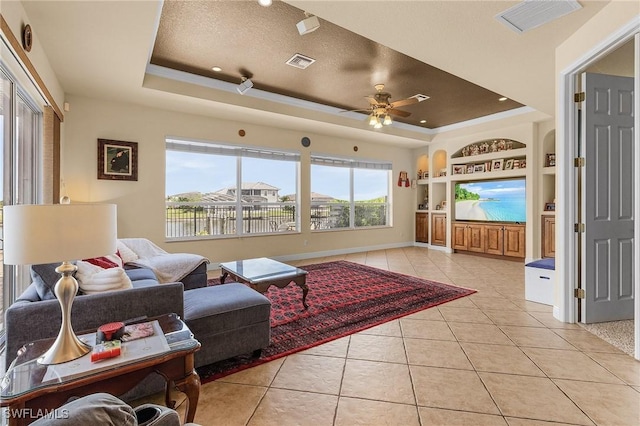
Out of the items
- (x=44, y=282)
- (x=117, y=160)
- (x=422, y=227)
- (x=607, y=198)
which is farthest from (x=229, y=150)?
(x=422, y=227)

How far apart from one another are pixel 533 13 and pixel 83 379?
3.66m

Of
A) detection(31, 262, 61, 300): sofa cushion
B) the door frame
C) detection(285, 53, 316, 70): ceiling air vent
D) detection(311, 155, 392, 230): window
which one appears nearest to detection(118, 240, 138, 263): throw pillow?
detection(31, 262, 61, 300): sofa cushion

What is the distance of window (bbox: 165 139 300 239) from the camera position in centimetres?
514

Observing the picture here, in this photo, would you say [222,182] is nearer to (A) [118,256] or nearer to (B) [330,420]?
(A) [118,256]

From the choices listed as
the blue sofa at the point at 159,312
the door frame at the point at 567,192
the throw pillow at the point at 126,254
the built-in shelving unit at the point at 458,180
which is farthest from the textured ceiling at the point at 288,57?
the blue sofa at the point at 159,312

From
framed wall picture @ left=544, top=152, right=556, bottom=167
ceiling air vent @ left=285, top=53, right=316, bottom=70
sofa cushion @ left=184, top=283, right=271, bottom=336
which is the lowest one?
sofa cushion @ left=184, top=283, right=271, bottom=336

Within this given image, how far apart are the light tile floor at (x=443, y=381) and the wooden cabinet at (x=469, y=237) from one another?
12.6 ft

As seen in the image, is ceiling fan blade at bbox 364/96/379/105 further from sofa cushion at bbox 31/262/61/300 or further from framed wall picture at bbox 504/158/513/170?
sofa cushion at bbox 31/262/61/300

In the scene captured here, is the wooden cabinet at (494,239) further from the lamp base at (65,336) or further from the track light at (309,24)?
the lamp base at (65,336)

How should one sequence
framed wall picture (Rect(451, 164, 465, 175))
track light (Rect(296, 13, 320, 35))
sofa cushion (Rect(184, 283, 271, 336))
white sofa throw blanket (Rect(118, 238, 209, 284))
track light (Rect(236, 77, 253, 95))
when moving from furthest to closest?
framed wall picture (Rect(451, 164, 465, 175)) → track light (Rect(236, 77, 253, 95)) → white sofa throw blanket (Rect(118, 238, 209, 284)) → track light (Rect(296, 13, 320, 35)) → sofa cushion (Rect(184, 283, 271, 336))

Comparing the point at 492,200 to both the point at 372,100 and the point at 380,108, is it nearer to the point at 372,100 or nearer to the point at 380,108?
the point at 380,108

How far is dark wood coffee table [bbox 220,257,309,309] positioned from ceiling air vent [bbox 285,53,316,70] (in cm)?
256

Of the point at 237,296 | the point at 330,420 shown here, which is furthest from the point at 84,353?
the point at 330,420

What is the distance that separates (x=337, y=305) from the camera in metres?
3.52
